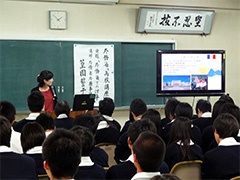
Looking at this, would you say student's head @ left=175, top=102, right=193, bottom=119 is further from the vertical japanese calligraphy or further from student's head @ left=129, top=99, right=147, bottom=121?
the vertical japanese calligraphy

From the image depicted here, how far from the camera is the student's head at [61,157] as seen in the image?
64.1 inches

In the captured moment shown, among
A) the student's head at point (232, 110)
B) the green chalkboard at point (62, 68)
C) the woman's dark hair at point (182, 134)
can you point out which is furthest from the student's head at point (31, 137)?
the green chalkboard at point (62, 68)

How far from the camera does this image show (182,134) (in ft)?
9.38

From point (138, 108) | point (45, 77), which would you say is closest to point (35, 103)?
point (138, 108)

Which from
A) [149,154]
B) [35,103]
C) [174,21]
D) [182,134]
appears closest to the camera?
[149,154]

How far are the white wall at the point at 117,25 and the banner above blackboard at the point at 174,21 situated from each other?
12 cm

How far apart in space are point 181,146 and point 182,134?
0.11 metres

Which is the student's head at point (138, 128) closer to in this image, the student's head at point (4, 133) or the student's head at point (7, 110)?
the student's head at point (4, 133)

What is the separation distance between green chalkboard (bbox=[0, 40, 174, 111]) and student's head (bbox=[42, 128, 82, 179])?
398cm

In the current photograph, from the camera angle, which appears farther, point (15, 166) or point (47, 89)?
point (47, 89)

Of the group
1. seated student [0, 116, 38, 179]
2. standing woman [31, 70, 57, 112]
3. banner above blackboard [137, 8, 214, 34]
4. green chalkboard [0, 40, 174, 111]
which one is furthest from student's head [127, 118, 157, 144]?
banner above blackboard [137, 8, 214, 34]

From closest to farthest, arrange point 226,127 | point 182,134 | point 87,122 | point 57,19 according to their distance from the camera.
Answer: point 226,127
point 182,134
point 87,122
point 57,19

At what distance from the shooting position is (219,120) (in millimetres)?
2750

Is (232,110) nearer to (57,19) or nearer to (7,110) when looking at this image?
(7,110)
